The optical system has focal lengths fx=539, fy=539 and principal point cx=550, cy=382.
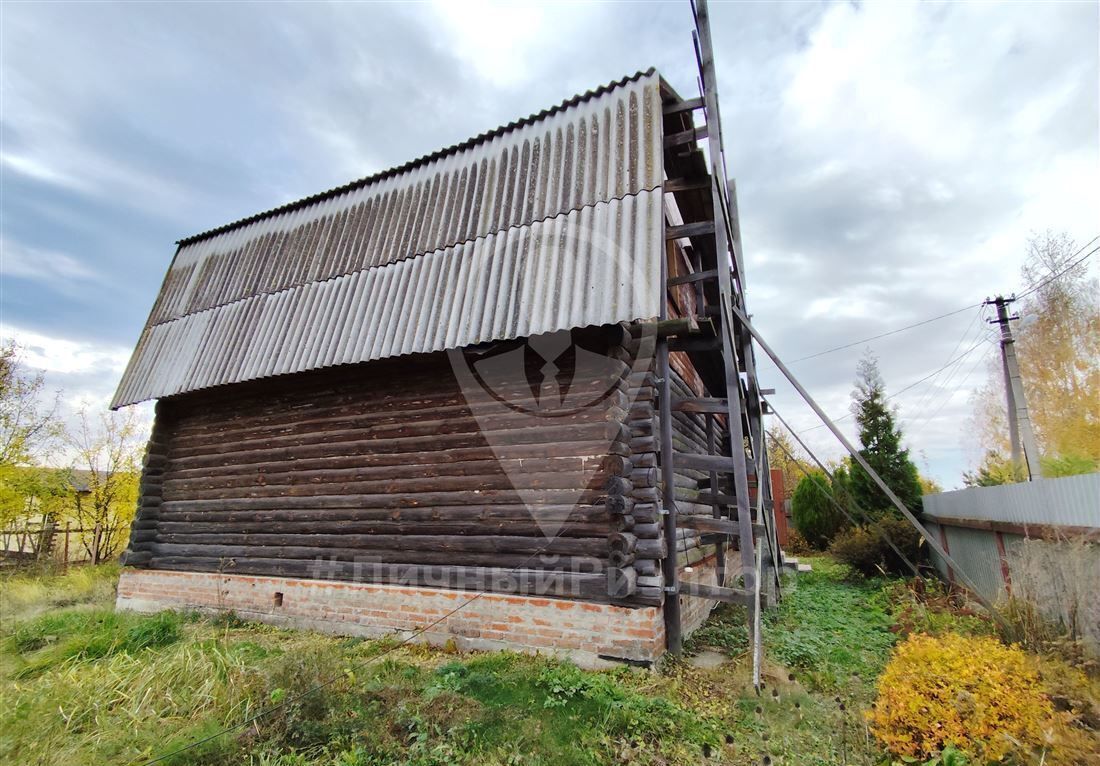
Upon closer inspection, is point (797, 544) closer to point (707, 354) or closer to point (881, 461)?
point (881, 461)

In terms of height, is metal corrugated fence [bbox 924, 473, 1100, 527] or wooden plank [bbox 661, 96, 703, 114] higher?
wooden plank [bbox 661, 96, 703, 114]

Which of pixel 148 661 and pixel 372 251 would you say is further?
pixel 372 251

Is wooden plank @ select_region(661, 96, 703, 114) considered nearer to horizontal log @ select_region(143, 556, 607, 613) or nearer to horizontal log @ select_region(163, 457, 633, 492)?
horizontal log @ select_region(163, 457, 633, 492)

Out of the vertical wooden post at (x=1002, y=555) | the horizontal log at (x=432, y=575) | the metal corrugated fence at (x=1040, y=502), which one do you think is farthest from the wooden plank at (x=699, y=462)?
the vertical wooden post at (x=1002, y=555)

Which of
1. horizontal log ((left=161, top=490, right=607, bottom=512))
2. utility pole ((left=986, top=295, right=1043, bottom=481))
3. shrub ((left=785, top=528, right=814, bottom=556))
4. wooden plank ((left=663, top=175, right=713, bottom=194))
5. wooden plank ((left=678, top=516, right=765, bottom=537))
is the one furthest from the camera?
shrub ((left=785, top=528, right=814, bottom=556))

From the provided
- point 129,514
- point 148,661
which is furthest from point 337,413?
point 129,514

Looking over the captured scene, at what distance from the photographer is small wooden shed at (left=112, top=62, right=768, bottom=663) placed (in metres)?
5.53

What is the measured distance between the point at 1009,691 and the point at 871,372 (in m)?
11.9

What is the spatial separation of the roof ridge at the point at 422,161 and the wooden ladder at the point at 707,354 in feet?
2.49

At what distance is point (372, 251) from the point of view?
7.90 meters

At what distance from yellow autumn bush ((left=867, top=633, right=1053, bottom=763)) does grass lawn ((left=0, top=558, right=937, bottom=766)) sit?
26 centimetres

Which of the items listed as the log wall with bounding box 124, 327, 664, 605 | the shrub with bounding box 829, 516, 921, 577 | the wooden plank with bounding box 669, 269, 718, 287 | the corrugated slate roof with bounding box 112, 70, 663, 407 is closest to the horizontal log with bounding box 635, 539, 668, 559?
the log wall with bounding box 124, 327, 664, 605

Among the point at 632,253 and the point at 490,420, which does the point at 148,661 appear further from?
the point at 632,253

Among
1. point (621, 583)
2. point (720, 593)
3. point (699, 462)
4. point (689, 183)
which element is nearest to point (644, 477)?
point (699, 462)
